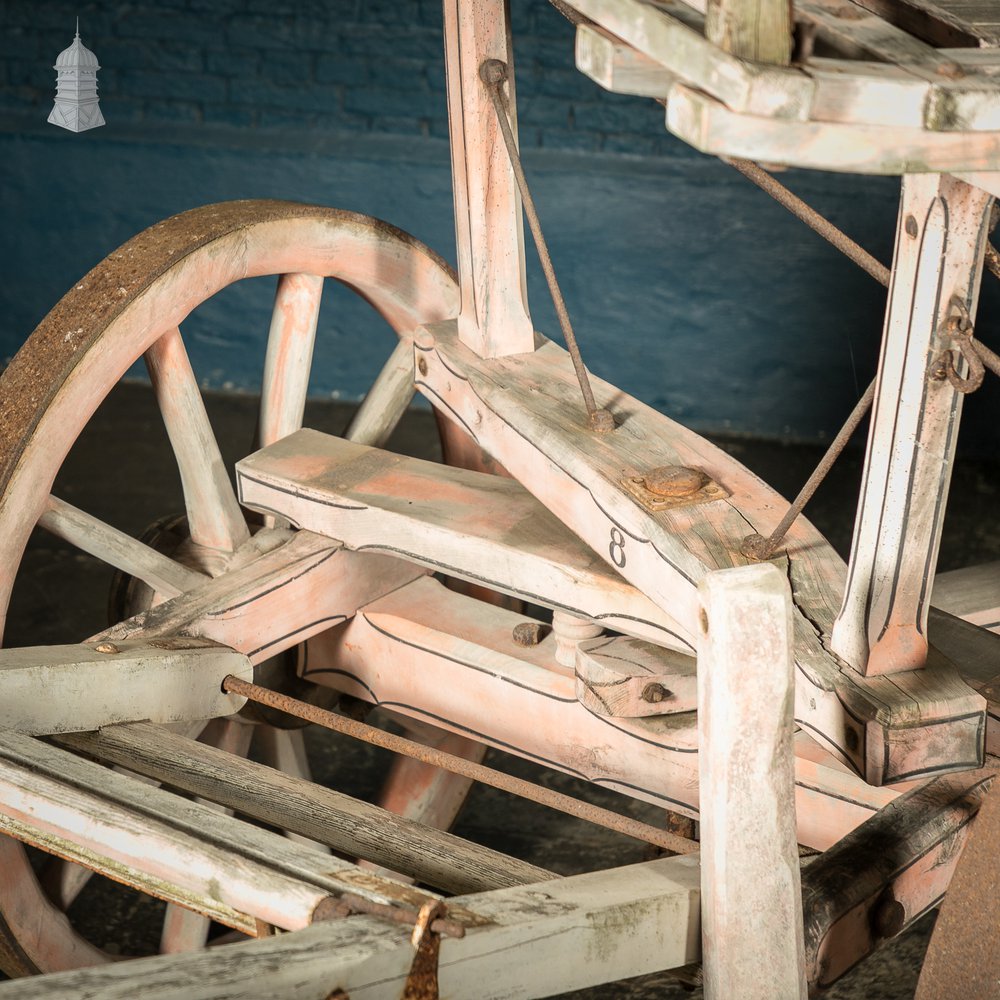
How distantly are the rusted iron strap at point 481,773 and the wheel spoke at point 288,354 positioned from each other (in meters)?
0.52

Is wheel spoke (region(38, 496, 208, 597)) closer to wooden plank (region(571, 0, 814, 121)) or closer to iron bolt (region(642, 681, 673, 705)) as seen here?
iron bolt (region(642, 681, 673, 705))

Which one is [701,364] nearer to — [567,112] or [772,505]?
[567,112]

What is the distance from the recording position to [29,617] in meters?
3.45

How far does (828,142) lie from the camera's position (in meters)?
1.19

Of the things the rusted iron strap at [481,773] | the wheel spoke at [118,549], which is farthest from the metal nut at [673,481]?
the wheel spoke at [118,549]

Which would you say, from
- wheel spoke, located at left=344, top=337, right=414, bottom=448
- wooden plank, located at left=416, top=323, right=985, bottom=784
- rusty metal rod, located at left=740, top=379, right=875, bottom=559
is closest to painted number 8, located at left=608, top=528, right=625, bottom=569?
wooden plank, located at left=416, top=323, right=985, bottom=784

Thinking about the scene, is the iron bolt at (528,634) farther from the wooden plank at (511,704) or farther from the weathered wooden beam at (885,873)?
the weathered wooden beam at (885,873)

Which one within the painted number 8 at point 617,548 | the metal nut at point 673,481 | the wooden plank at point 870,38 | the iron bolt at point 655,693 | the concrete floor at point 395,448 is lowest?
the concrete floor at point 395,448

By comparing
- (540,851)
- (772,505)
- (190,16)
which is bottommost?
(540,851)

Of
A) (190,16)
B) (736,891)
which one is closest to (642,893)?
(736,891)

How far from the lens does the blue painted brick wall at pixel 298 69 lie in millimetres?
4176

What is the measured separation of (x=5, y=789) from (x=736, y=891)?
0.73 meters

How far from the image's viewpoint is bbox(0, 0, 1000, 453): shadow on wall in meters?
4.19

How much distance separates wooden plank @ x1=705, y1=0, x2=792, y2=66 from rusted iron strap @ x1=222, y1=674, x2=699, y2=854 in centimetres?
77
